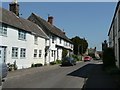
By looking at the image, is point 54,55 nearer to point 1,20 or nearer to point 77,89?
point 1,20

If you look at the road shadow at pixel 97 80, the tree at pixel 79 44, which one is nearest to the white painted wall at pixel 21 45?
the road shadow at pixel 97 80

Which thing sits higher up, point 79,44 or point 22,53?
point 79,44

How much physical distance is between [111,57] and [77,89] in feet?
33.0

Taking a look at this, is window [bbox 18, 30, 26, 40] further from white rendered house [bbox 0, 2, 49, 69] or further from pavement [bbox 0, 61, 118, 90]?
pavement [bbox 0, 61, 118, 90]

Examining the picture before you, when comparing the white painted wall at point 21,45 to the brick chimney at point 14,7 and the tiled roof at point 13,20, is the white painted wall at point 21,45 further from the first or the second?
the brick chimney at point 14,7

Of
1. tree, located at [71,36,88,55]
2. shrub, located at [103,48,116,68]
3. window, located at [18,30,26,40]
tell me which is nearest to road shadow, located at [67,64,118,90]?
shrub, located at [103,48,116,68]

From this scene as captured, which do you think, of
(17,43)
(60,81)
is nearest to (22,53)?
(17,43)

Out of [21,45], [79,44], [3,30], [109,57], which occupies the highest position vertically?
[79,44]

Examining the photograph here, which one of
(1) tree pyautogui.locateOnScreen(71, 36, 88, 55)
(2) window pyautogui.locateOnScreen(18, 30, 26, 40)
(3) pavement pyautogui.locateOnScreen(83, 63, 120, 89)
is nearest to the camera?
(3) pavement pyautogui.locateOnScreen(83, 63, 120, 89)

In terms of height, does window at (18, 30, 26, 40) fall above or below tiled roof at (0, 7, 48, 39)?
below

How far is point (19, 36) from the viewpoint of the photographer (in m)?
22.8

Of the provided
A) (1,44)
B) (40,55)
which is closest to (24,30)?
(1,44)

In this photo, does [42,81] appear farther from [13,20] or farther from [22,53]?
[13,20]

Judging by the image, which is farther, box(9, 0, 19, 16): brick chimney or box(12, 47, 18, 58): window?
box(9, 0, 19, 16): brick chimney
